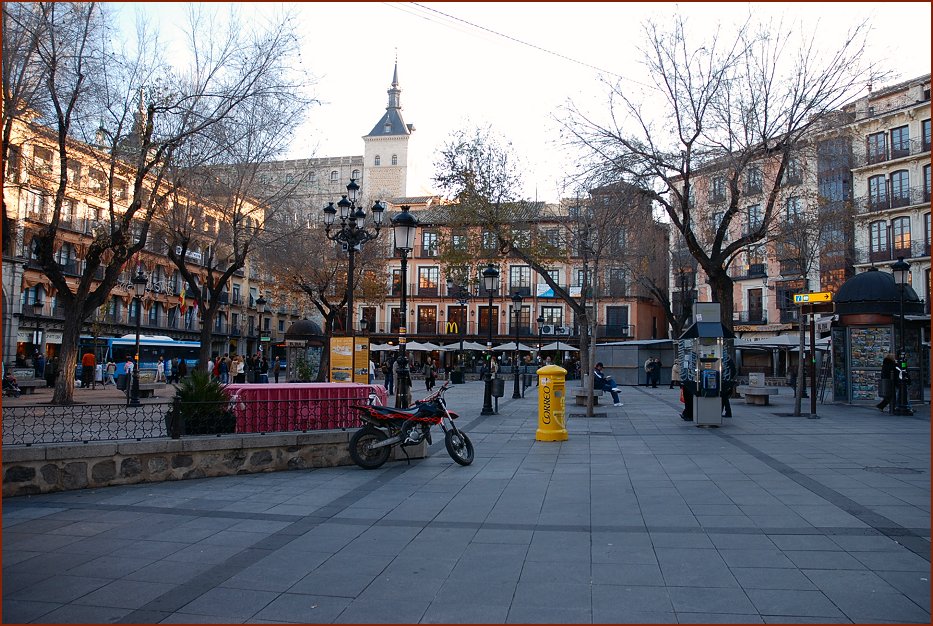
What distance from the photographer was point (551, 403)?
Answer: 1279 centimetres

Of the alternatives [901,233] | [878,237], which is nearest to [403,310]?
[901,233]

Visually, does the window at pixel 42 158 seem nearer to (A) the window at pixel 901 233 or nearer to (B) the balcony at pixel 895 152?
(B) the balcony at pixel 895 152

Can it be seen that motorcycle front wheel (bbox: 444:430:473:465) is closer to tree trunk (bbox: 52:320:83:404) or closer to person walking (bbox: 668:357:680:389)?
tree trunk (bbox: 52:320:83:404)

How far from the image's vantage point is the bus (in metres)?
40.5

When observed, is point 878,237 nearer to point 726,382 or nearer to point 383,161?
point 726,382

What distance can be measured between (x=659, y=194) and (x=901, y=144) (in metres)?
29.1

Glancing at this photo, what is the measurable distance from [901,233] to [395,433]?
4225cm

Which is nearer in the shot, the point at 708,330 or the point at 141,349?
the point at 708,330

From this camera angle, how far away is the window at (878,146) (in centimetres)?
4194

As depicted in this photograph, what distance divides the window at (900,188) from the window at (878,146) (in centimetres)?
126

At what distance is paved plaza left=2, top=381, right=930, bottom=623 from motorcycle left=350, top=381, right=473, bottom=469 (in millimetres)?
246

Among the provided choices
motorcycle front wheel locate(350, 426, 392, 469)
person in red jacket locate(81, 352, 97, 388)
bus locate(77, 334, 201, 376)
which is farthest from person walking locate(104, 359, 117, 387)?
motorcycle front wheel locate(350, 426, 392, 469)

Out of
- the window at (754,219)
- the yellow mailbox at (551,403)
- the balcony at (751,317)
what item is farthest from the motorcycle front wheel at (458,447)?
the balcony at (751,317)

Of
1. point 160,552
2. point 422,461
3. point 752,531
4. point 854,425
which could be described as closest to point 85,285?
point 422,461
